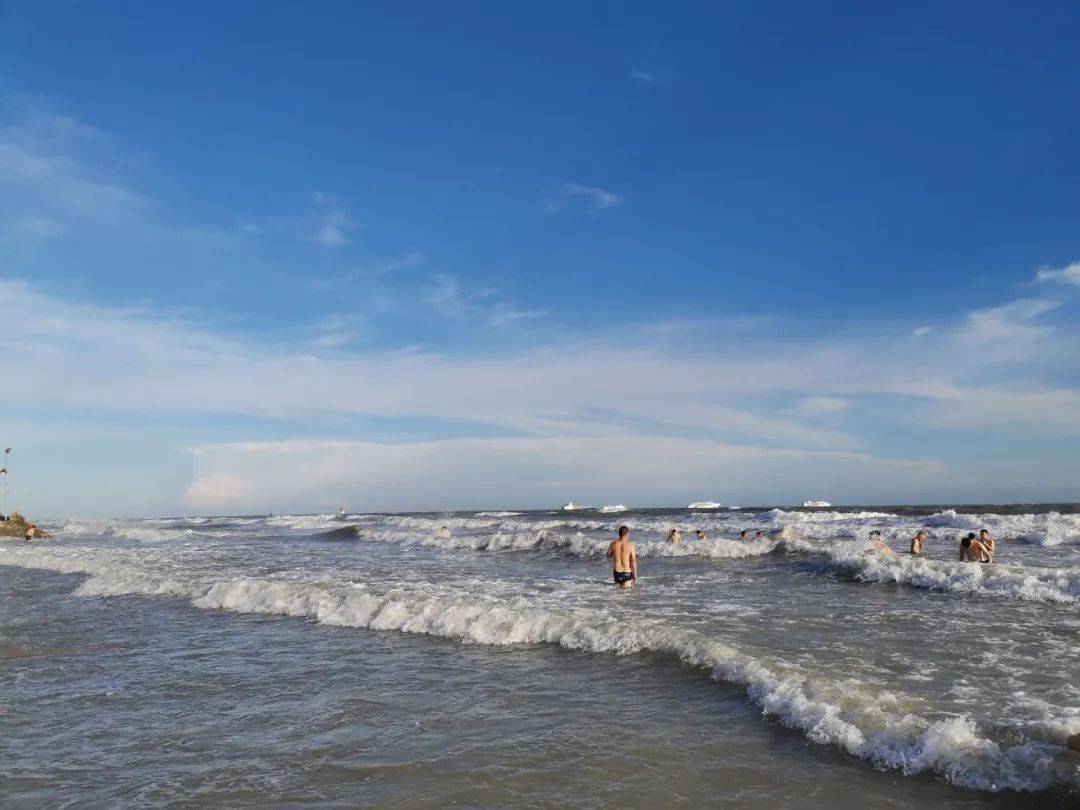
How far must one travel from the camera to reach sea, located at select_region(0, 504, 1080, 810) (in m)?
5.54

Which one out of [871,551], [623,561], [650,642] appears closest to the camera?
[650,642]

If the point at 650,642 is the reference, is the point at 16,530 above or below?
below

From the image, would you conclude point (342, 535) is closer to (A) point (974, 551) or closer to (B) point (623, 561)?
(B) point (623, 561)

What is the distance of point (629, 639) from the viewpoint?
33.5ft

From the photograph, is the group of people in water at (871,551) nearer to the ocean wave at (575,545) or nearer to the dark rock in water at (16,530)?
the ocean wave at (575,545)

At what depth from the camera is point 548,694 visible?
8070mm

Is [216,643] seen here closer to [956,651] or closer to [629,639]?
[629,639]

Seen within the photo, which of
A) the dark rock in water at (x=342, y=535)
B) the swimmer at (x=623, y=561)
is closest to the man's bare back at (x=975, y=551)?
the swimmer at (x=623, y=561)

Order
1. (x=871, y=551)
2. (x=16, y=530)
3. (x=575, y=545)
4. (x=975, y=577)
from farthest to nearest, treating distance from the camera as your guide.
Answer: (x=16, y=530) < (x=575, y=545) < (x=871, y=551) < (x=975, y=577)

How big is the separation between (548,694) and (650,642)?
2496 millimetres

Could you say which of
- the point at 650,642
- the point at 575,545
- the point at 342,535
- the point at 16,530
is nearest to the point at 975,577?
the point at 650,642

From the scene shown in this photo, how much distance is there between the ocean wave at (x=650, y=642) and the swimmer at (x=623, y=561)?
258cm

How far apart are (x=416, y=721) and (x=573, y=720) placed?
1.63 metres

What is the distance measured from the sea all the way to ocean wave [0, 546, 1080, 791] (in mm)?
35
